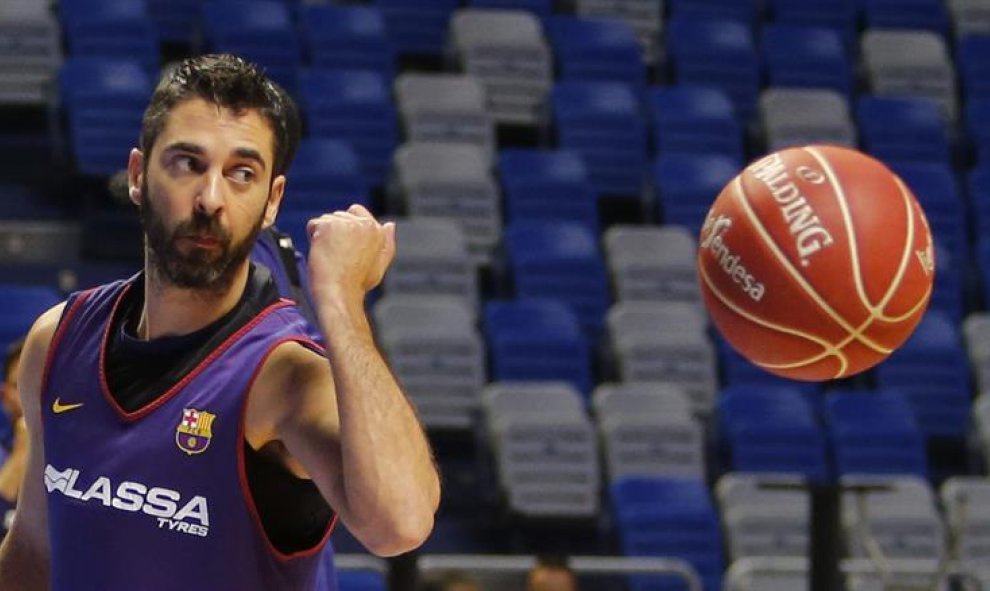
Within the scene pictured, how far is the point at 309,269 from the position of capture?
242 cm

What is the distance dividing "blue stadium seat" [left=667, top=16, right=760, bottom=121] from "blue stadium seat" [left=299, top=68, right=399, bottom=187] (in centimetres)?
214

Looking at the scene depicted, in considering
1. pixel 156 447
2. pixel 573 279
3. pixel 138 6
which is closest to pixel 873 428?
pixel 573 279

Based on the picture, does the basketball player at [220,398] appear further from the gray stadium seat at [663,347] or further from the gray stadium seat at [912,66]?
the gray stadium seat at [912,66]

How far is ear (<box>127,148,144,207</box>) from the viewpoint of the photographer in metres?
2.52

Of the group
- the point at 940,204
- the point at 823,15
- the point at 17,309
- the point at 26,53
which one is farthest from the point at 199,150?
the point at 823,15

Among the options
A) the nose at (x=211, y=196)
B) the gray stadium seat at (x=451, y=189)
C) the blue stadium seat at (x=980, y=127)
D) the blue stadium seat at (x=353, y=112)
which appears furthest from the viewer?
the blue stadium seat at (x=980, y=127)

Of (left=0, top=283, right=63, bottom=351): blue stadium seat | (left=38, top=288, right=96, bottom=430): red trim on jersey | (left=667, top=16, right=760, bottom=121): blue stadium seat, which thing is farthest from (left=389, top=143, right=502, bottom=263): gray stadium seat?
(left=38, top=288, right=96, bottom=430): red trim on jersey

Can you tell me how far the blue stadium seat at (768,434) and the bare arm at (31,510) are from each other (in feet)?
21.5

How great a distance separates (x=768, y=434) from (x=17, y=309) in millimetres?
3441

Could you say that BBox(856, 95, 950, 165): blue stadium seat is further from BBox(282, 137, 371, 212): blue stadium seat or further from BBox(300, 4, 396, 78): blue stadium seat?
BBox(282, 137, 371, 212): blue stadium seat

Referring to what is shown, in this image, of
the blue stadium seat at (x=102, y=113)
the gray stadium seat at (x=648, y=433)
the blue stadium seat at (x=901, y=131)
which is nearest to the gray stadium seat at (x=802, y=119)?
the blue stadium seat at (x=901, y=131)

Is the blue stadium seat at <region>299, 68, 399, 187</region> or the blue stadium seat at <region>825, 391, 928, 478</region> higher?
the blue stadium seat at <region>299, 68, 399, 187</region>

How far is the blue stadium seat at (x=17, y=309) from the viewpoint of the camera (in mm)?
8109

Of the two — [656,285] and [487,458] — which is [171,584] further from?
[656,285]
